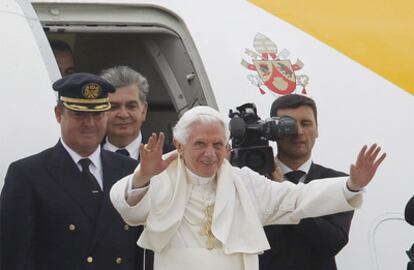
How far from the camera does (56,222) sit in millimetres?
3711

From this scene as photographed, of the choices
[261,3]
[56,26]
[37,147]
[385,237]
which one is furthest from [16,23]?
[385,237]

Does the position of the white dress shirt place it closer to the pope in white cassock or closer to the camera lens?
the pope in white cassock

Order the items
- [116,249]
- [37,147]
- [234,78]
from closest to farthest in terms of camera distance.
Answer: [116,249] → [37,147] → [234,78]

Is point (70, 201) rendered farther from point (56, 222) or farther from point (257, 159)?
point (257, 159)

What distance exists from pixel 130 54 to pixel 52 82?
1.61 metres

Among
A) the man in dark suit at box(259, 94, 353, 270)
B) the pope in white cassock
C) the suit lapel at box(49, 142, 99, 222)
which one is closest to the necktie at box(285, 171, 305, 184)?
the man in dark suit at box(259, 94, 353, 270)

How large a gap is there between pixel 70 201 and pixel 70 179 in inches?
4.0

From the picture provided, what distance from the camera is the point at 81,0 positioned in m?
4.56

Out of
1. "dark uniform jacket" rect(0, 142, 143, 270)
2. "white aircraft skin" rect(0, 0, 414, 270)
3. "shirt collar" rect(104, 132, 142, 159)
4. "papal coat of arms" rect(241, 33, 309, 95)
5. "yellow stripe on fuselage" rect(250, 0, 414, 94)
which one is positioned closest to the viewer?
"dark uniform jacket" rect(0, 142, 143, 270)

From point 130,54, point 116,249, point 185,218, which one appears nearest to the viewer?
point 185,218

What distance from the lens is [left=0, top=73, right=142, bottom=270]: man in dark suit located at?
11.9 ft

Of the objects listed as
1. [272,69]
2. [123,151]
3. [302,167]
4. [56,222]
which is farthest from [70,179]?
[272,69]

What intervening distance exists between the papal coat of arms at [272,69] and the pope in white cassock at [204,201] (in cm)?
140

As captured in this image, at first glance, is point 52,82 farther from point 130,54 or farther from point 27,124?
point 130,54
